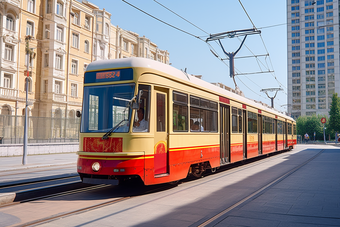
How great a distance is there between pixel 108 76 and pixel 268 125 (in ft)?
47.4

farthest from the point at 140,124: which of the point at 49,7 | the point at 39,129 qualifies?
the point at 49,7

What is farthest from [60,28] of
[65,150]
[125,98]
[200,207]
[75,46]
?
[200,207]

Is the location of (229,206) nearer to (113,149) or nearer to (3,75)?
(113,149)

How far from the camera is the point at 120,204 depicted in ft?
23.5

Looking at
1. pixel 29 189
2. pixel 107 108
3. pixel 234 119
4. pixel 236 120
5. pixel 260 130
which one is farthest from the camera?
pixel 260 130

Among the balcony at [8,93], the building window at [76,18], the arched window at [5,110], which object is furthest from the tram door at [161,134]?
the building window at [76,18]

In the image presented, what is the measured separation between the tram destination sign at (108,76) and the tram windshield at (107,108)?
0.57ft

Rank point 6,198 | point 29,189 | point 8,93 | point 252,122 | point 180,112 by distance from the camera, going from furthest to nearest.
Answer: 1. point 8,93
2. point 252,122
3. point 180,112
4. point 29,189
5. point 6,198

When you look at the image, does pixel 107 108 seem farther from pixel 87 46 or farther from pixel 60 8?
pixel 87 46

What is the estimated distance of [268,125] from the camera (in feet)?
67.4

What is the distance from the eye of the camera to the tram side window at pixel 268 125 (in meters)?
19.6

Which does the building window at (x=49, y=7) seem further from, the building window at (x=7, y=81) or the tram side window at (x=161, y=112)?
the tram side window at (x=161, y=112)

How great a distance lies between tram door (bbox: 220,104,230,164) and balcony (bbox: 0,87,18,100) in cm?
2444

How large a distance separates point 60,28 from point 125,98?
104 ft
